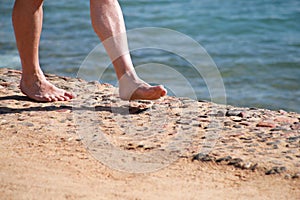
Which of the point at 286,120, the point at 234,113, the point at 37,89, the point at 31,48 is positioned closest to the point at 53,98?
the point at 37,89

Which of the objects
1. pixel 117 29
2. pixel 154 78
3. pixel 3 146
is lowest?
pixel 154 78

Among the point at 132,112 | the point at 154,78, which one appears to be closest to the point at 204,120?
the point at 132,112

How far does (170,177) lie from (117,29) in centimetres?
105

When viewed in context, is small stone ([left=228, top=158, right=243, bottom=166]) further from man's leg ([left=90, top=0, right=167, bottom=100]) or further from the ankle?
the ankle

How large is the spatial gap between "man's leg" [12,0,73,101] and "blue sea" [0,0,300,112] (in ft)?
6.92

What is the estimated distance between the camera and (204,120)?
142 inches

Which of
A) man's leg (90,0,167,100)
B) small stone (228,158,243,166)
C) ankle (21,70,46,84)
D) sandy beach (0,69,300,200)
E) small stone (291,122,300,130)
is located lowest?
sandy beach (0,69,300,200)

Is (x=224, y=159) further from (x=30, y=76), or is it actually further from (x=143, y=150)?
(x=30, y=76)

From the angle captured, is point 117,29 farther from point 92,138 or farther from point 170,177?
point 170,177

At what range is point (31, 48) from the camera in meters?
3.66

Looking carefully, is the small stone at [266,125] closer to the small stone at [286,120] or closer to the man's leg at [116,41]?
the small stone at [286,120]

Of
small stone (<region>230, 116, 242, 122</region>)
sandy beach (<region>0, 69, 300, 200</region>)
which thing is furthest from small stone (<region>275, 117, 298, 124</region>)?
small stone (<region>230, 116, 242, 122</region>)

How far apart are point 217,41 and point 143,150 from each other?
182 inches

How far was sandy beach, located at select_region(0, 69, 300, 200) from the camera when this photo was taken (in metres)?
2.69
